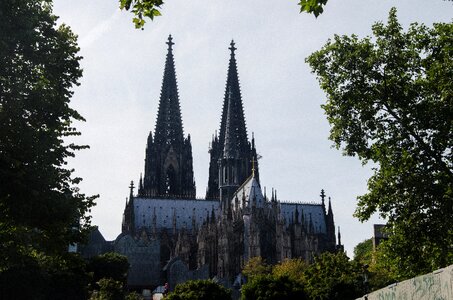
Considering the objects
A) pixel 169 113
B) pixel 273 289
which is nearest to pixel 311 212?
pixel 169 113

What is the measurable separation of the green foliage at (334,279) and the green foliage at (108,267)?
2451 centimetres

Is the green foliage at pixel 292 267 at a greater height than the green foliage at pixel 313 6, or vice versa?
the green foliage at pixel 292 267

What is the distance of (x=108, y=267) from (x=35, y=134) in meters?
49.9

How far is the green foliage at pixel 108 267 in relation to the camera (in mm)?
68125

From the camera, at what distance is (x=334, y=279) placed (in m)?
48.5

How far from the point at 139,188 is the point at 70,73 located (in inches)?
3482

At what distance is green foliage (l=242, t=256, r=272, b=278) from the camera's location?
240 ft

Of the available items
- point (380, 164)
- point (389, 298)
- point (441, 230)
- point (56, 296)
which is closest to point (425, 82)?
point (380, 164)

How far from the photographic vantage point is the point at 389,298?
14609mm

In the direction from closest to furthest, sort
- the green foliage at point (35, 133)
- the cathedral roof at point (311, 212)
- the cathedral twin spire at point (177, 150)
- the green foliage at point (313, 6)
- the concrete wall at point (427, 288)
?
the green foliage at point (313, 6) < the concrete wall at point (427, 288) < the green foliage at point (35, 133) < the cathedral roof at point (311, 212) < the cathedral twin spire at point (177, 150)

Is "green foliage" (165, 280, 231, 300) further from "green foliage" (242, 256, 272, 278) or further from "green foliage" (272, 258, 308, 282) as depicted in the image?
"green foliage" (242, 256, 272, 278)

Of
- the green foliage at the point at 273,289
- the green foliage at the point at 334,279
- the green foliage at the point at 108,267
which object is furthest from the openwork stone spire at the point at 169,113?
the green foliage at the point at 273,289

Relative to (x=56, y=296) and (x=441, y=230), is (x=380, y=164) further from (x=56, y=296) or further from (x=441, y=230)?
(x=56, y=296)

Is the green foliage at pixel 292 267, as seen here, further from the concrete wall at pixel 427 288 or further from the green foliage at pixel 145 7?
the green foliage at pixel 145 7
